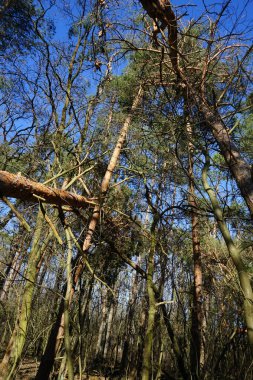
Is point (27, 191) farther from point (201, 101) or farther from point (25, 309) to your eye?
point (201, 101)

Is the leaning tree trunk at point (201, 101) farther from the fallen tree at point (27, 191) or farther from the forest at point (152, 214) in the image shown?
the fallen tree at point (27, 191)

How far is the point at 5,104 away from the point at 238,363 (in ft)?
34.2

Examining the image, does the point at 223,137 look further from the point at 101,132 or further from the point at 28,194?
Answer: the point at 101,132

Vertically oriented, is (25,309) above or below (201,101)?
below

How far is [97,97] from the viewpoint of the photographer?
576 cm

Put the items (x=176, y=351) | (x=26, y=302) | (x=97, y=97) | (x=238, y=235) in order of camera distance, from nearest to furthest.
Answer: (x=176, y=351)
(x=238, y=235)
(x=26, y=302)
(x=97, y=97)

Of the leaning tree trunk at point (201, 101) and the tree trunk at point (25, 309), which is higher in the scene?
the leaning tree trunk at point (201, 101)

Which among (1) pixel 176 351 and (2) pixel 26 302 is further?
(2) pixel 26 302

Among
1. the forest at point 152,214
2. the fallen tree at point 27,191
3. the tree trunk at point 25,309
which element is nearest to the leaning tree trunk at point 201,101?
the forest at point 152,214

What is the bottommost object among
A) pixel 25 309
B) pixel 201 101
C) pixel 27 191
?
pixel 25 309

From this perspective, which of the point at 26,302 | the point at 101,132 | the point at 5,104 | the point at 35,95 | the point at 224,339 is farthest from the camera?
the point at 5,104

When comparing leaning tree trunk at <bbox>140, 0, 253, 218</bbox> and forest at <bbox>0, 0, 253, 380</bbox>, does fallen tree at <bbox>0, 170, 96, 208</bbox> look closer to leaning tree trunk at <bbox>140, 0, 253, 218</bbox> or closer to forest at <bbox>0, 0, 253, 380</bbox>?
forest at <bbox>0, 0, 253, 380</bbox>

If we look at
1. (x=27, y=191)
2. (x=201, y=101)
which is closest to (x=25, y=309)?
(x=27, y=191)

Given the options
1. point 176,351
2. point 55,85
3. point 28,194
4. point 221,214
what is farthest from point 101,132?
point 176,351
